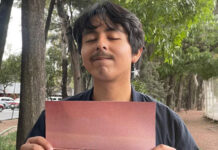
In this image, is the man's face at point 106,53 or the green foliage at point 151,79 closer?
the man's face at point 106,53

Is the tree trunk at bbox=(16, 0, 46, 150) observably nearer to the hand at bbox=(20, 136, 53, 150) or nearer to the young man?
the young man

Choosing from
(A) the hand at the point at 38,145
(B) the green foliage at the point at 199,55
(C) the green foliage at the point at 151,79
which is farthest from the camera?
(C) the green foliage at the point at 151,79

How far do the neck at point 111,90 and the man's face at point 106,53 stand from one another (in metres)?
0.04

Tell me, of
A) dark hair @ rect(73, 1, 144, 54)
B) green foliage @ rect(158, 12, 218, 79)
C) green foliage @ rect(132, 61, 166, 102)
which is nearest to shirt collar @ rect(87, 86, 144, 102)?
dark hair @ rect(73, 1, 144, 54)

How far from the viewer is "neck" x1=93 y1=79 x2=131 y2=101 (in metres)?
1.47

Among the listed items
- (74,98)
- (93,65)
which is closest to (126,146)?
(93,65)

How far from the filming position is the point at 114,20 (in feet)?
5.03

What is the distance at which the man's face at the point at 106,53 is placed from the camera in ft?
4.67

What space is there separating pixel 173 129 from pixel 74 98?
0.59 meters

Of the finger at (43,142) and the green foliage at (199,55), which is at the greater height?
the green foliage at (199,55)

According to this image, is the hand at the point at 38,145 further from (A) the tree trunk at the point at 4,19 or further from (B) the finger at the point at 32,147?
(A) the tree trunk at the point at 4,19

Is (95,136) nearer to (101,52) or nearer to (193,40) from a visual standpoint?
(101,52)

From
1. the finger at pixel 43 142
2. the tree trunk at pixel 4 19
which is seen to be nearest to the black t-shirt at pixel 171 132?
the finger at pixel 43 142

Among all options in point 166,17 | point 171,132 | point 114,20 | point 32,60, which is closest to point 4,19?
point 32,60
